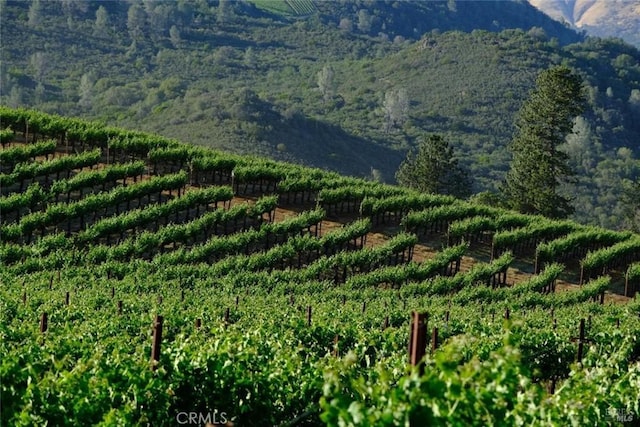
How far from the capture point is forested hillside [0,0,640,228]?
120 meters

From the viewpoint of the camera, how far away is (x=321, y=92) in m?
168

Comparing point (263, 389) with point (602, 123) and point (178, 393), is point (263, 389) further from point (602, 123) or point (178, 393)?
point (602, 123)

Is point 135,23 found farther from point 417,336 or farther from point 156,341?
point 417,336

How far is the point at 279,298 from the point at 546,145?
3690cm

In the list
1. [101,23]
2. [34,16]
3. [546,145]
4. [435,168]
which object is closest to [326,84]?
[101,23]

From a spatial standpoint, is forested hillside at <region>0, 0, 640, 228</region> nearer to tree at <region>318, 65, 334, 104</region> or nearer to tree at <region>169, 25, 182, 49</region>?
tree at <region>169, 25, 182, 49</region>

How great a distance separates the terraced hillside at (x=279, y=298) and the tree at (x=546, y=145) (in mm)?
12347

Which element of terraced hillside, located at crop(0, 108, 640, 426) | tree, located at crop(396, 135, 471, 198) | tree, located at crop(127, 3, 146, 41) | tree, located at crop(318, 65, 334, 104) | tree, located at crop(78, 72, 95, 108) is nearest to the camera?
terraced hillside, located at crop(0, 108, 640, 426)

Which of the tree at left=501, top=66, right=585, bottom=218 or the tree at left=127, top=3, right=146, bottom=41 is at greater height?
the tree at left=501, top=66, right=585, bottom=218

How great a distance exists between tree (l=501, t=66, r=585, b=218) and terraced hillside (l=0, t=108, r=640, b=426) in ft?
40.5

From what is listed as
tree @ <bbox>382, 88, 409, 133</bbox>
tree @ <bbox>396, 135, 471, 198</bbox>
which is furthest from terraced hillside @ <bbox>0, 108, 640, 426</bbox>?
tree @ <bbox>382, 88, 409, 133</bbox>

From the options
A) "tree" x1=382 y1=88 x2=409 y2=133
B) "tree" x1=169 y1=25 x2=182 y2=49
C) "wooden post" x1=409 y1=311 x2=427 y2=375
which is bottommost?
"tree" x1=382 y1=88 x2=409 y2=133

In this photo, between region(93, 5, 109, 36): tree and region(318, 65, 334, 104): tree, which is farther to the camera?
region(93, 5, 109, 36): tree

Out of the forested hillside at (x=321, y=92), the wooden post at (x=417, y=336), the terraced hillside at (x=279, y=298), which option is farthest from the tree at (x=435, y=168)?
the wooden post at (x=417, y=336)
